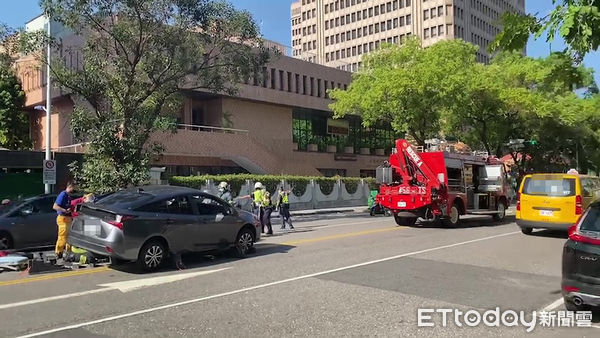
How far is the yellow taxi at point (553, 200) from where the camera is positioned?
14.7m

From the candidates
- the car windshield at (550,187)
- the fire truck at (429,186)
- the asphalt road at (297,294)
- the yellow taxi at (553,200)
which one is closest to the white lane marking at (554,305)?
the asphalt road at (297,294)

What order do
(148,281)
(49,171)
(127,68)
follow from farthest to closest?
(49,171) < (127,68) < (148,281)

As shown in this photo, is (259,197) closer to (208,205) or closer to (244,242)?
(244,242)

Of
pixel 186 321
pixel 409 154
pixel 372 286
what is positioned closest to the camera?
pixel 186 321

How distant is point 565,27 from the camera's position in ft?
20.5

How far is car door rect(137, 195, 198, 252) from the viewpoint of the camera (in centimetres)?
999

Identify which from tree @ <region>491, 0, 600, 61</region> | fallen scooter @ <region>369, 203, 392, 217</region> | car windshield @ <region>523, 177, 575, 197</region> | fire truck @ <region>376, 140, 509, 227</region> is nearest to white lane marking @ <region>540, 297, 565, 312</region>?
tree @ <region>491, 0, 600, 61</region>

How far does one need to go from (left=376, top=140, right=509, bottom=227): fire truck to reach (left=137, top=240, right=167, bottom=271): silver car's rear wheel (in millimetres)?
9975

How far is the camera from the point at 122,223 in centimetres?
950

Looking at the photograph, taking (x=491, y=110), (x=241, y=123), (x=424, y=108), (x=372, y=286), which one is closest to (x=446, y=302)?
(x=372, y=286)

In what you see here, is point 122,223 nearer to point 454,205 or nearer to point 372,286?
point 372,286

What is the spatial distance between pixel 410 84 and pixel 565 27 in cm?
2255

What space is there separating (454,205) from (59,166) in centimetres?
1886

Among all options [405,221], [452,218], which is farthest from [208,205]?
[452,218]
